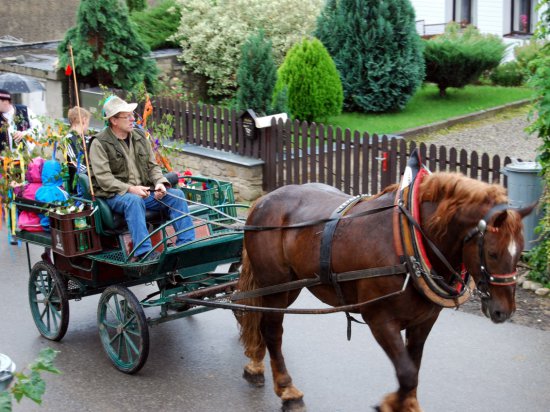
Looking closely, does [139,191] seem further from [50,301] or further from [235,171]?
[235,171]

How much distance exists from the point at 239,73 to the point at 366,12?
12.4 feet

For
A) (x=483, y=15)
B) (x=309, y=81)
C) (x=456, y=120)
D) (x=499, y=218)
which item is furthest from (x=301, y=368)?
(x=483, y=15)

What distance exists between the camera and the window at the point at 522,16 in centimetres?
2694

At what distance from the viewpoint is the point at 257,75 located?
45.8 feet

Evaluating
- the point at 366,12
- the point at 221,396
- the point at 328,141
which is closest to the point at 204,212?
the point at 221,396

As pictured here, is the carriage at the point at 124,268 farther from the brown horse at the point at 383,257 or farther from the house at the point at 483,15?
the house at the point at 483,15

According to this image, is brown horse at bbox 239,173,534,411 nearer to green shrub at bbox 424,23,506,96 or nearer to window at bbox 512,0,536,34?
green shrub at bbox 424,23,506,96

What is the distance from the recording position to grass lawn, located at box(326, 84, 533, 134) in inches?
634

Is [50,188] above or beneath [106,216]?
above

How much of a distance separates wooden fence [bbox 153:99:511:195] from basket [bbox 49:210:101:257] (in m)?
4.42

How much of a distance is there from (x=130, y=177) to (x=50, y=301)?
4.59 feet

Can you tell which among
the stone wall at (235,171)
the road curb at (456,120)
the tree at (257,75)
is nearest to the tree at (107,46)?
the tree at (257,75)

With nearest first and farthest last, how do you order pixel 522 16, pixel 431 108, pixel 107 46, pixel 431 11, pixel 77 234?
1. pixel 77 234
2. pixel 107 46
3. pixel 431 108
4. pixel 431 11
5. pixel 522 16

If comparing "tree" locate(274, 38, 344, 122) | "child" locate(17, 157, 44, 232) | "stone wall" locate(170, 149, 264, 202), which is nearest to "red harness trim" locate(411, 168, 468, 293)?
"child" locate(17, 157, 44, 232)
